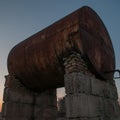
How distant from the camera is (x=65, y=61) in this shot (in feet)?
15.8

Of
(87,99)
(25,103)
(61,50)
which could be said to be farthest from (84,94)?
(25,103)

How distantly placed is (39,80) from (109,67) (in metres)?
2.56

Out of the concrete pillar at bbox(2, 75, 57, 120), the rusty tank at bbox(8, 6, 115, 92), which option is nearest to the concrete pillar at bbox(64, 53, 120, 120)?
the rusty tank at bbox(8, 6, 115, 92)

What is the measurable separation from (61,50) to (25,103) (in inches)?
130

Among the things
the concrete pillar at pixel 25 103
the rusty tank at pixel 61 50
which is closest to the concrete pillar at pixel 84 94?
the rusty tank at pixel 61 50

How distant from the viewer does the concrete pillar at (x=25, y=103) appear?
6520mm

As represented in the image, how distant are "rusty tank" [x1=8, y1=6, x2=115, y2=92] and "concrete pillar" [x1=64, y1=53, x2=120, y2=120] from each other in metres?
0.27

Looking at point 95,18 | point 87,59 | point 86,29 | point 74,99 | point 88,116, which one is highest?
point 95,18

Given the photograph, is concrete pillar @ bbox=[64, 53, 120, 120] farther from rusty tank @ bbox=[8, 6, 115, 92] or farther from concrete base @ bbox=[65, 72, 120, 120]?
rusty tank @ bbox=[8, 6, 115, 92]

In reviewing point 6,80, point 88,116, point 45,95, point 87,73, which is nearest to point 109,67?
point 87,73

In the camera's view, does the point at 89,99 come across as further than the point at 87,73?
No

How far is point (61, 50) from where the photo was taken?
16.2 feet

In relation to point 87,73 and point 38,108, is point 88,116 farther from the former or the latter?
point 38,108

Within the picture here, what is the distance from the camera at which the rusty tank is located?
473 centimetres
